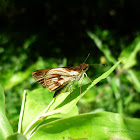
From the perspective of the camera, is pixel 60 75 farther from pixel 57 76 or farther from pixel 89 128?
pixel 89 128

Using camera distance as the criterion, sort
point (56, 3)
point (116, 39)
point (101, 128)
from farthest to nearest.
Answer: point (56, 3)
point (116, 39)
point (101, 128)

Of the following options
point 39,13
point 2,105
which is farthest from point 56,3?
point 2,105

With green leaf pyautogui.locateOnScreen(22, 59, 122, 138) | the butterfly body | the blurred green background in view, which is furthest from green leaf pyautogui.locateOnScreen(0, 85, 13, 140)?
the blurred green background

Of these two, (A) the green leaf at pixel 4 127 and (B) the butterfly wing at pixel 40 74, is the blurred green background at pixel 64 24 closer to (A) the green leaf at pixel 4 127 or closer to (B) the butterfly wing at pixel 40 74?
(B) the butterfly wing at pixel 40 74

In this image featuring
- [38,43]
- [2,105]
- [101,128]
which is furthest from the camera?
[38,43]

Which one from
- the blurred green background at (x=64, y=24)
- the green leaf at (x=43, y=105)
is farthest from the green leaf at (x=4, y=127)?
the blurred green background at (x=64, y=24)

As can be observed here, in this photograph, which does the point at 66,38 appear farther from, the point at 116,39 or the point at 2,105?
the point at 2,105

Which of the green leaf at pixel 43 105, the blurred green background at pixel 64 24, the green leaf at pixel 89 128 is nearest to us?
the green leaf at pixel 89 128
